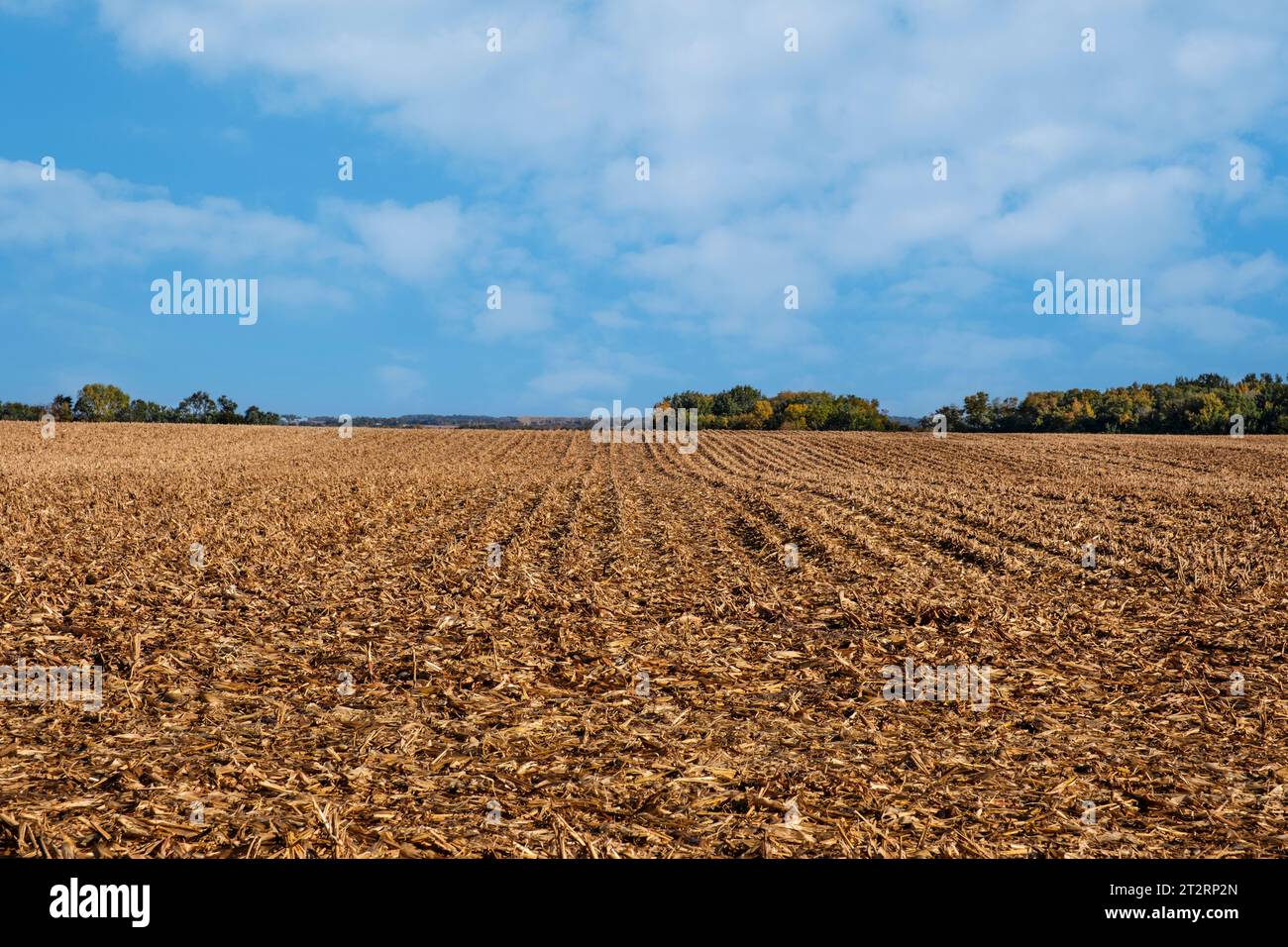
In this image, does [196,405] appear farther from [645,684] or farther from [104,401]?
[645,684]

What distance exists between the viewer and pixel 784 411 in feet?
341

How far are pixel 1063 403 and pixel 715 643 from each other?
10508 cm

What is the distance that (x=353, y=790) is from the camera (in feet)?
19.1

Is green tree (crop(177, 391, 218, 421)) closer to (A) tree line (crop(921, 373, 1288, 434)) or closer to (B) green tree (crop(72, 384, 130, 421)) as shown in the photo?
(B) green tree (crop(72, 384, 130, 421))

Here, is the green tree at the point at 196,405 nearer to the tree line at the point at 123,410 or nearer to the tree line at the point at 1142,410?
the tree line at the point at 123,410

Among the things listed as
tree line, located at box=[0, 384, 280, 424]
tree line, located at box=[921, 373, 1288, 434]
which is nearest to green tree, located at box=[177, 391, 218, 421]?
tree line, located at box=[0, 384, 280, 424]

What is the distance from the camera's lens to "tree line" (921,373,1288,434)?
80.1 meters

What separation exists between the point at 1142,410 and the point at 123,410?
114 m

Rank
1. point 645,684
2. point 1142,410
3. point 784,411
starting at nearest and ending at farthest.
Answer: point 645,684
point 1142,410
point 784,411

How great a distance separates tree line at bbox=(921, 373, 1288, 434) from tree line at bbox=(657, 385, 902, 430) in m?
7.79

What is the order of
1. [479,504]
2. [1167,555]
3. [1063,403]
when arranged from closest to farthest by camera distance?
[1167,555]
[479,504]
[1063,403]

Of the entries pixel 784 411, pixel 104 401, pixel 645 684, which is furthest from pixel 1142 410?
pixel 104 401
